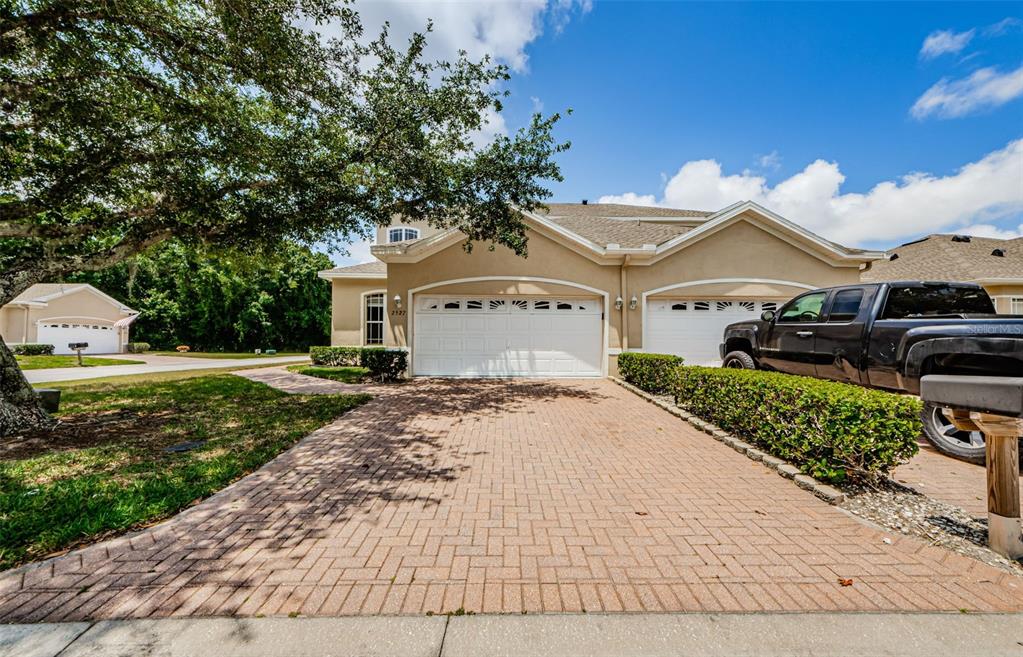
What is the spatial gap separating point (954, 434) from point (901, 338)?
A: 4.35 ft

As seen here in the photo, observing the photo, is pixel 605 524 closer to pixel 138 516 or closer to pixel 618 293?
pixel 138 516

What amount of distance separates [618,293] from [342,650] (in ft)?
37.3

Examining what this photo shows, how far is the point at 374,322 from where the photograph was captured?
16.8 metres

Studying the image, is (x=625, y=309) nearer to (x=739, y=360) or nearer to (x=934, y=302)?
(x=739, y=360)

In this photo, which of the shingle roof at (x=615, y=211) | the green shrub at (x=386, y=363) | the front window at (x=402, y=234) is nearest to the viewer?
the green shrub at (x=386, y=363)

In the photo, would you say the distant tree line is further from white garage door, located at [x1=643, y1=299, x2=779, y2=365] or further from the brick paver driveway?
the brick paver driveway

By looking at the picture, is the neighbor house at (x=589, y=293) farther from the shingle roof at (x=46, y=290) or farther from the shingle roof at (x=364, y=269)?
the shingle roof at (x=46, y=290)

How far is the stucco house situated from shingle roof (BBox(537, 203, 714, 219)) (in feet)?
101

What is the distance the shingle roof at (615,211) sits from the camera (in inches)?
777

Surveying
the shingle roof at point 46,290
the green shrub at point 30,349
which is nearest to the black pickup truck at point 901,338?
the green shrub at point 30,349

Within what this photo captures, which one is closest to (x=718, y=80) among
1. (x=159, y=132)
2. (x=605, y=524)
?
(x=605, y=524)

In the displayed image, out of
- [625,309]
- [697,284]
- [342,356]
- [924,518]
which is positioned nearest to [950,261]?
[697,284]

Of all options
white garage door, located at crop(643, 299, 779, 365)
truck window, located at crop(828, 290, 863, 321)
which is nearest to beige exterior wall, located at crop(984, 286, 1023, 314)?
white garage door, located at crop(643, 299, 779, 365)

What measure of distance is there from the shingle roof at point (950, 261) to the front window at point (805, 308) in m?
12.0
